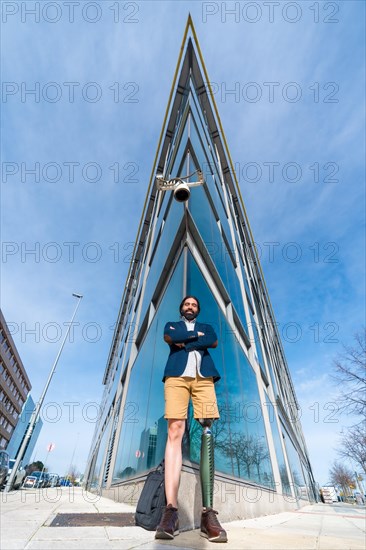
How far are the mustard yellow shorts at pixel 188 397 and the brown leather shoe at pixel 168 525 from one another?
1.93 feet

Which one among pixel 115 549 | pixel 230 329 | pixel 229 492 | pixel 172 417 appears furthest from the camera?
pixel 230 329

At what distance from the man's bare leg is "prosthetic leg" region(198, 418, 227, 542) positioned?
7.8 inches

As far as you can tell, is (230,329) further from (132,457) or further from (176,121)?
(176,121)

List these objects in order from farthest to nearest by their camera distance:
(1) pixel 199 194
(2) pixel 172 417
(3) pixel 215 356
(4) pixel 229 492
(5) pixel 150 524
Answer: (1) pixel 199 194 → (3) pixel 215 356 → (4) pixel 229 492 → (2) pixel 172 417 → (5) pixel 150 524

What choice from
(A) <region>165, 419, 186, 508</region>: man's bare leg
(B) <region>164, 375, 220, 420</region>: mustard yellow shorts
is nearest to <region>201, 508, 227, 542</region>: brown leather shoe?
(A) <region>165, 419, 186, 508</region>: man's bare leg

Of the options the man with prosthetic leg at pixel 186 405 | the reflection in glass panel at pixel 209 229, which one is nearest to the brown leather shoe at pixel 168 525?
the man with prosthetic leg at pixel 186 405

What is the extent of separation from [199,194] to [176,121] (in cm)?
516

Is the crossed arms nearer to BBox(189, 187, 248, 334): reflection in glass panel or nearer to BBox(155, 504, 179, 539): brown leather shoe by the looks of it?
BBox(155, 504, 179, 539): brown leather shoe

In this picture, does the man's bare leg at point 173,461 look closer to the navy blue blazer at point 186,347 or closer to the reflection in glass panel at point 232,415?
the navy blue blazer at point 186,347

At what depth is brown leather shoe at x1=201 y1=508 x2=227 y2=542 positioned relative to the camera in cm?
173

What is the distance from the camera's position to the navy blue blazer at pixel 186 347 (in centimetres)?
239

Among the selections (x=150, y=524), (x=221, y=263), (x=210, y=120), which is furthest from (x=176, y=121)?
(x=150, y=524)

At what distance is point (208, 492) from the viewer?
1.98 m

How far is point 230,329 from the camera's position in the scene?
5641 millimetres
